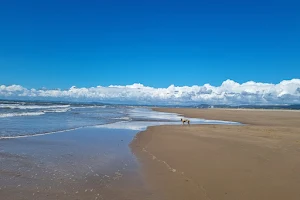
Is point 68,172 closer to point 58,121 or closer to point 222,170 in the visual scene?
point 222,170

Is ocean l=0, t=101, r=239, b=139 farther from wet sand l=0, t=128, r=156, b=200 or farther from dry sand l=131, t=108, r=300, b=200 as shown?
dry sand l=131, t=108, r=300, b=200

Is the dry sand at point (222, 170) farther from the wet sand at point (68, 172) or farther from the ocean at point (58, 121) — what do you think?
the ocean at point (58, 121)

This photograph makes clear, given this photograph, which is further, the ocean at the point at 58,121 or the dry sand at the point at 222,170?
the ocean at the point at 58,121

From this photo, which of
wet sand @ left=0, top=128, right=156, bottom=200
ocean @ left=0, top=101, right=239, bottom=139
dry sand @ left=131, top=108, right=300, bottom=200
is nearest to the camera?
wet sand @ left=0, top=128, right=156, bottom=200

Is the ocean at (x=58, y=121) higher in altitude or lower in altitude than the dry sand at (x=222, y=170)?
higher

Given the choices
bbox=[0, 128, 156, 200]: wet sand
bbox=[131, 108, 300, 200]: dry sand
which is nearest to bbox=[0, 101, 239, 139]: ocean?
bbox=[0, 128, 156, 200]: wet sand

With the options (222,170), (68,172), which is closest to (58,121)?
(68,172)

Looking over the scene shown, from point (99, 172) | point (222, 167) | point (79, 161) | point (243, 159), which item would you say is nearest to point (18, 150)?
point (79, 161)

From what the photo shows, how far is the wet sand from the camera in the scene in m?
7.10

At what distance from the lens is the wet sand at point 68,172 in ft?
23.3

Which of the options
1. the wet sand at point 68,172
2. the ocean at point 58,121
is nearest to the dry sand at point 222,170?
the wet sand at point 68,172

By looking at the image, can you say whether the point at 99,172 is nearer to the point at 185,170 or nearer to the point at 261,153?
the point at 185,170

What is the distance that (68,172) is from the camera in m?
9.05

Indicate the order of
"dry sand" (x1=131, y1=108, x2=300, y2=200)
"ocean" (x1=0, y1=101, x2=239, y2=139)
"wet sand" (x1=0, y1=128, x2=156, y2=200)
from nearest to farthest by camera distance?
1. "wet sand" (x1=0, y1=128, x2=156, y2=200)
2. "dry sand" (x1=131, y1=108, x2=300, y2=200)
3. "ocean" (x1=0, y1=101, x2=239, y2=139)
